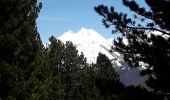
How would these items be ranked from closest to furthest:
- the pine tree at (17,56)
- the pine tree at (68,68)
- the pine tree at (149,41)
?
the pine tree at (149,41) → the pine tree at (17,56) → the pine tree at (68,68)

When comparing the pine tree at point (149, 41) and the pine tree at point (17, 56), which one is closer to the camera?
the pine tree at point (149, 41)

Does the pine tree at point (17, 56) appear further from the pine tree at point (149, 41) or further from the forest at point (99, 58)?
the pine tree at point (149, 41)

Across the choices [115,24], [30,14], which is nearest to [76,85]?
[30,14]

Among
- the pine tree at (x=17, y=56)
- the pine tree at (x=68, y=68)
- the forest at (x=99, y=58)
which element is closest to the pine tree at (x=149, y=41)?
the forest at (x=99, y=58)

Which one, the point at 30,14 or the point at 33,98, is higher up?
the point at 30,14

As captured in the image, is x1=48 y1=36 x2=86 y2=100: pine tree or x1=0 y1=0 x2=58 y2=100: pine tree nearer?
x1=0 y1=0 x2=58 y2=100: pine tree

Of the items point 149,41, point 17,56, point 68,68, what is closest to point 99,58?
point 68,68

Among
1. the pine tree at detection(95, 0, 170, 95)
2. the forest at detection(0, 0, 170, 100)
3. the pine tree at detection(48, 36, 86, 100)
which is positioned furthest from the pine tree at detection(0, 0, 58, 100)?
the pine tree at detection(48, 36, 86, 100)

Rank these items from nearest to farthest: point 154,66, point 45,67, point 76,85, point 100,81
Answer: point 154,66, point 100,81, point 45,67, point 76,85

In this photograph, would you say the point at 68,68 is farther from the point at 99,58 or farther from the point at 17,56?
the point at 17,56

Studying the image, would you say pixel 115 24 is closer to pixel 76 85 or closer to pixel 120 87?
pixel 120 87

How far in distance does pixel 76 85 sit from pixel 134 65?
57358mm

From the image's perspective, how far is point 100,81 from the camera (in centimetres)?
1625

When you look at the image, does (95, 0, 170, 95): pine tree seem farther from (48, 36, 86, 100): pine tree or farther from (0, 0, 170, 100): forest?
(48, 36, 86, 100): pine tree
